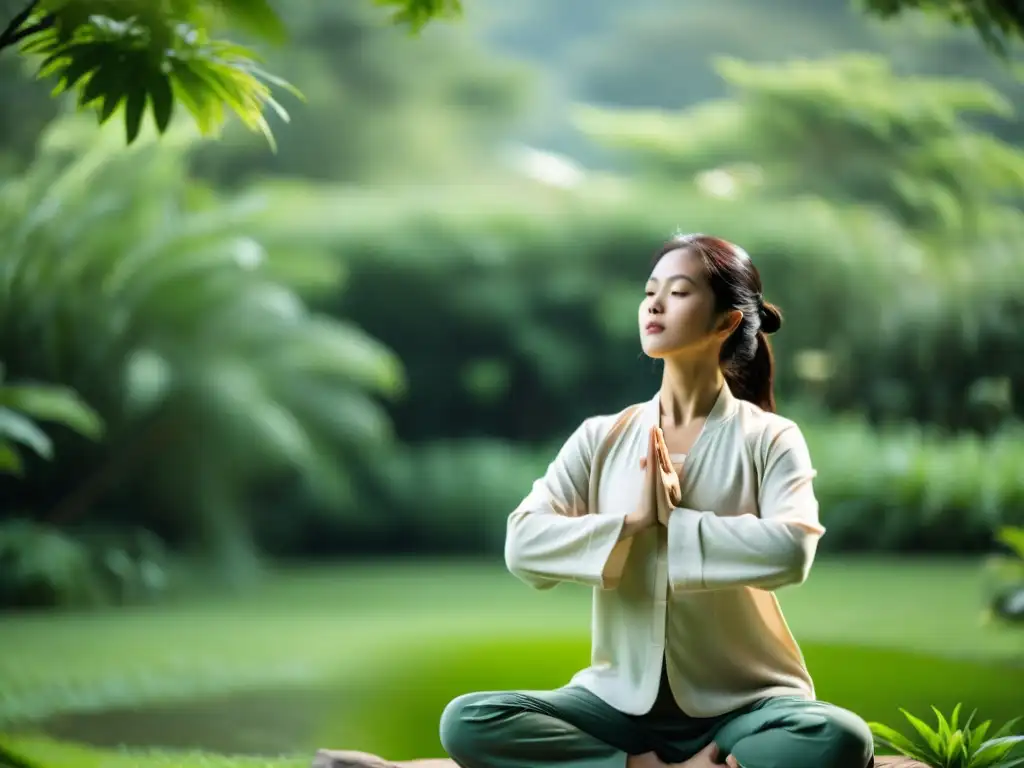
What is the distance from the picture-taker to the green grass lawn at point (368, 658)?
2.38 m

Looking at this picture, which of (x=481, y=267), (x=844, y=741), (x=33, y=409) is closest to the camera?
(x=844, y=741)

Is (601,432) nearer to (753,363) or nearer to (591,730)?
(753,363)

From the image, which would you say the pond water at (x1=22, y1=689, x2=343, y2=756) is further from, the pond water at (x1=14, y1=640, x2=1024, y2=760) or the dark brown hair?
the dark brown hair

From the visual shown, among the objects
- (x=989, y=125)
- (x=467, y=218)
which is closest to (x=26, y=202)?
(x=467, y=218)

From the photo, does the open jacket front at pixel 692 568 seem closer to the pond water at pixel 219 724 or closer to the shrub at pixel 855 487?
the pond water at pixel 219 724

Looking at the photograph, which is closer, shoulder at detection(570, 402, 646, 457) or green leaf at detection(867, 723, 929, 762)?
shoulder at detection(570, 402, 646, 457)

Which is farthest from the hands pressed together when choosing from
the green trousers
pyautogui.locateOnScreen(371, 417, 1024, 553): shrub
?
pyautogui.locateOnScreen(371, 417, 1024, 553): shrub

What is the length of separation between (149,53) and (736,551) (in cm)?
86

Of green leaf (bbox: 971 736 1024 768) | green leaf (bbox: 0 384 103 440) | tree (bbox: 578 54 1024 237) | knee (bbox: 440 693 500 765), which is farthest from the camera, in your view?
tree (bbox: 578 54 1024 237)

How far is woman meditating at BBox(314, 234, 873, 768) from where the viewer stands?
1.30 meters

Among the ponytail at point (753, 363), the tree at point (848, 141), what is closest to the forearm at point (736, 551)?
the ponytail at point (753, 363)

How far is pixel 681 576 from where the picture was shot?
1299mm

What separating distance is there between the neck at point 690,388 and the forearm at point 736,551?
170mm

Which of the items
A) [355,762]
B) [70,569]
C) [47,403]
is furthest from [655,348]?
[70,569]
